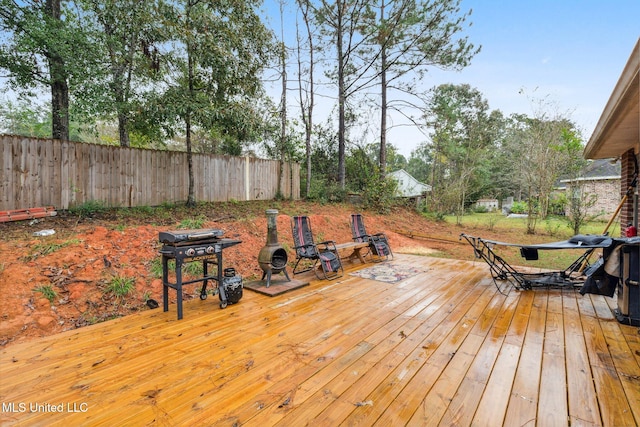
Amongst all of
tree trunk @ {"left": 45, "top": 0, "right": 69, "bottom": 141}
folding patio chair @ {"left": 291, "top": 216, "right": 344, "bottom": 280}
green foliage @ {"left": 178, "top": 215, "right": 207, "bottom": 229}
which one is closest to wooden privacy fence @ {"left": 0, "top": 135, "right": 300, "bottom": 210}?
tree trunk @ {"left": 45, "top": 0, "right": 69, "bottom": 141}

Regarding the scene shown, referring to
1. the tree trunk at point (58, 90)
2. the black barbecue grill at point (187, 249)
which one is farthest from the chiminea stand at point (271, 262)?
the tree trunk at point (58, 90)

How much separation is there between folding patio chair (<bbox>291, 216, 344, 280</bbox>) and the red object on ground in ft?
13.8

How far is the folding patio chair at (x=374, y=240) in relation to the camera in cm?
564

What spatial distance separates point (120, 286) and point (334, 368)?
2.89m

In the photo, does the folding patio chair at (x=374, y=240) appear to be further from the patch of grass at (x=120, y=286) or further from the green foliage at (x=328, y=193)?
the green foliage at (x=328, y=193)

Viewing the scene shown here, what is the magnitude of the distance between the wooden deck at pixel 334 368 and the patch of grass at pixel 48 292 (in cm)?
76

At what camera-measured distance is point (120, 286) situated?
3.46m

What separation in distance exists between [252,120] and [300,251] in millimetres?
3439

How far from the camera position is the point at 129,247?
424cm

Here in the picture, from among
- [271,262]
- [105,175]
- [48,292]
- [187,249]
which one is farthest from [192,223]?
[187,249]

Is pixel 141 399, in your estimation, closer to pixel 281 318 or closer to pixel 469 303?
pixel 281 318

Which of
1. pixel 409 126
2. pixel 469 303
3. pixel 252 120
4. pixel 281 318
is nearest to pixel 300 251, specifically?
pixel 281 318

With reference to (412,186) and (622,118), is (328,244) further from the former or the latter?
(412,186)

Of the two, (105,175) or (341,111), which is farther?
(341,111)
